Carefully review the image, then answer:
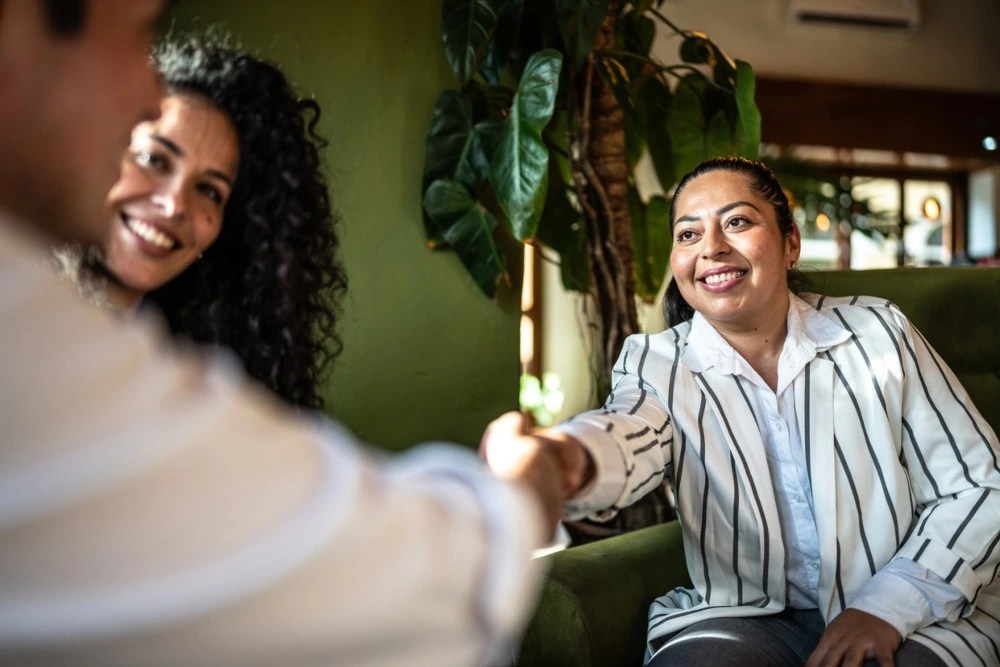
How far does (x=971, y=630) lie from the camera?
4.74 ft

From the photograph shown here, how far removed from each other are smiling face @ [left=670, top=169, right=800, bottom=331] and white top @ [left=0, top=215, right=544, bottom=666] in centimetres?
125

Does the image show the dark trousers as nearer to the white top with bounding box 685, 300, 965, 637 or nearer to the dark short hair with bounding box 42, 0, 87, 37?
the white top with bounding box 685, 300, 965, 637

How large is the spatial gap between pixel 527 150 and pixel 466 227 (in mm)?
306

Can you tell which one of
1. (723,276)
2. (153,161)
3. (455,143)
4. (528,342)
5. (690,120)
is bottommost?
(528,342)

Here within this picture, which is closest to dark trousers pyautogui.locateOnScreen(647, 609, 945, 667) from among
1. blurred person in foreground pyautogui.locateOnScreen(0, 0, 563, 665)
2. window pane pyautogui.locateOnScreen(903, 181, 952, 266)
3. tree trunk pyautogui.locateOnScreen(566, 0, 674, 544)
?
tree trunk pyautogui.locateOnScreen(566, 0, 674, 544)

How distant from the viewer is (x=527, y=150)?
6.94 feet

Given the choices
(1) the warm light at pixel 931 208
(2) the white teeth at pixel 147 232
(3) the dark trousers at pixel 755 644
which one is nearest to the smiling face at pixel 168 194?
(2) the white teeth at pixel 147 232

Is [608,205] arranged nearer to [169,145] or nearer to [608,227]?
[608,227]

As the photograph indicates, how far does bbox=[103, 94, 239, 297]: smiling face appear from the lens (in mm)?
1517

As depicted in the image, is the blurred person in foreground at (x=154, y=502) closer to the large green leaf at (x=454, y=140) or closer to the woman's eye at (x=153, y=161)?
the woman's eye at (x=153, y=161)

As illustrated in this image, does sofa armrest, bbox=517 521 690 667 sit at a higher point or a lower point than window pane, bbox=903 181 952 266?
lower

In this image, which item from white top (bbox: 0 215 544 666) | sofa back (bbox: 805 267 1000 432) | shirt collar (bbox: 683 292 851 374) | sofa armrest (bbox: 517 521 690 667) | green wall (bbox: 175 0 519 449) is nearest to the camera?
white top (bbox: 0 215 544 666)

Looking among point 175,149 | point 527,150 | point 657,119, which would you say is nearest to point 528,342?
point 657,119

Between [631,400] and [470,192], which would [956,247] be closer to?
[470,192]
